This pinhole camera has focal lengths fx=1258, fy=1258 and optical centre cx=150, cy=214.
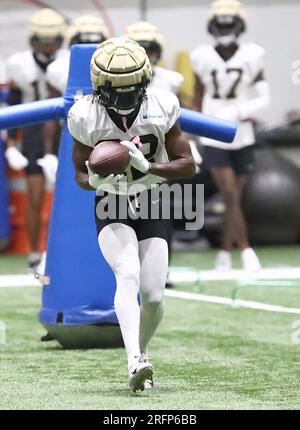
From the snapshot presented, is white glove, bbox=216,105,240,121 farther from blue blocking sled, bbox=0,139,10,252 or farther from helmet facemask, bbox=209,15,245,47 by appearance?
blue blocking sled, bbox=0,139,10,252

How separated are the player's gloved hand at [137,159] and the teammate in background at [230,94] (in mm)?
4363

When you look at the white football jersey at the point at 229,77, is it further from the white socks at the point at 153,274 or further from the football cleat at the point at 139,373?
the football cleat at the point at 139,373

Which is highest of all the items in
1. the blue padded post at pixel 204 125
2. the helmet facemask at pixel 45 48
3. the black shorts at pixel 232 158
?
the helmet facemask at pixel 45 48

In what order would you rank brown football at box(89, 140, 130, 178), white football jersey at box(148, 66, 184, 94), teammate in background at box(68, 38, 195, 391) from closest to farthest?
brown football at box(89, 140, 130, 178) < teammate in background at box(68, 38, 195, 391) < white football jersey at box(148, 66, 184, 94)

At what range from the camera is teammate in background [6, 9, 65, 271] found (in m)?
9.26

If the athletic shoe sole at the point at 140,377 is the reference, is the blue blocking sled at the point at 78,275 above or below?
above

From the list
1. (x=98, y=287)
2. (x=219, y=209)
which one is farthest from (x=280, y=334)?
(x=219, y=209)

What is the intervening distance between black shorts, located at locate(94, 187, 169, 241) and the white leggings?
32 millimetres

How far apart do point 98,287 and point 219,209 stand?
505cm

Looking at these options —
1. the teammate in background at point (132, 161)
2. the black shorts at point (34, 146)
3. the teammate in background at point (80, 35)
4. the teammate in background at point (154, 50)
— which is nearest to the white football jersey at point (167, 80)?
the teammate in background at point (154, 50)

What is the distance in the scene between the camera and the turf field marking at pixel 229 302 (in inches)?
291

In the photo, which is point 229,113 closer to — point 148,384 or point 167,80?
point 167,80

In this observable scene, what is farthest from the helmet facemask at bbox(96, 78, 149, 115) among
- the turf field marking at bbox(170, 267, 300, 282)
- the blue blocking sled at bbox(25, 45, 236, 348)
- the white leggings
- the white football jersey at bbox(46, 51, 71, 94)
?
the turf field marking at bbox(170, 267, 300, 282)

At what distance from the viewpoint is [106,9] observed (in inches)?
460
